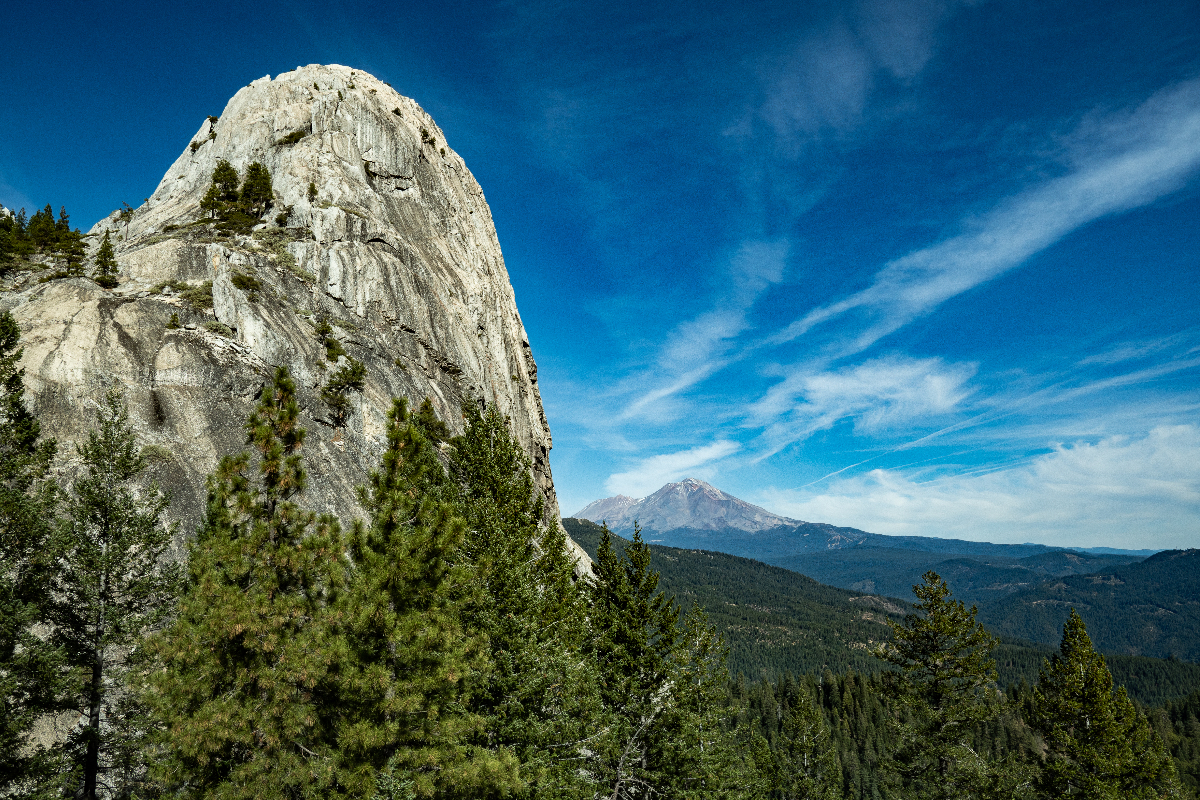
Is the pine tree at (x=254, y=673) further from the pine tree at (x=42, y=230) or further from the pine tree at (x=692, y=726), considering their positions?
the pine tree at (x=42, y=230)

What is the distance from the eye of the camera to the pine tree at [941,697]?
21.3 m

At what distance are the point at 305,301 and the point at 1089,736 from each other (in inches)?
1885

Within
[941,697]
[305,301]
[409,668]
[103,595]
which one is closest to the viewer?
[409,668]

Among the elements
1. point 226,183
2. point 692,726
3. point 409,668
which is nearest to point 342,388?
point 409,668

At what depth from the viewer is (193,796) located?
1110 centimetres

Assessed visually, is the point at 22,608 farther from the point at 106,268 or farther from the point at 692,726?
the point at 106,268

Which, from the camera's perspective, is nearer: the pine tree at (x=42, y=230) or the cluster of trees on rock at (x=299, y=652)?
the cluster of trees on rock at (x=299, y=652)

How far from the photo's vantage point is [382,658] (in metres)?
11.4

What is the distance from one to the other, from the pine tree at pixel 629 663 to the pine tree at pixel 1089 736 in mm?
18142

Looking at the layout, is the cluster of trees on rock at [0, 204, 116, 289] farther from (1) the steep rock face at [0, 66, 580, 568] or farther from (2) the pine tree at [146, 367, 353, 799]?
(2) the pine tree at [146, 367, 353, 799]

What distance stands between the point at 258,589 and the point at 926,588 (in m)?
26.2

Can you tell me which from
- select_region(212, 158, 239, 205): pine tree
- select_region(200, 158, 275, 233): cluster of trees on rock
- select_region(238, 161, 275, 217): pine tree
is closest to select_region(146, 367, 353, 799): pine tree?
select_region(200, 158, 275, 233): cluster of trees on rock

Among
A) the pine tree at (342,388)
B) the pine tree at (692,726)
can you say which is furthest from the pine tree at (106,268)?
the pine tree at (692,726)

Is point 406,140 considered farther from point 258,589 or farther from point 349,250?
point 258,589
